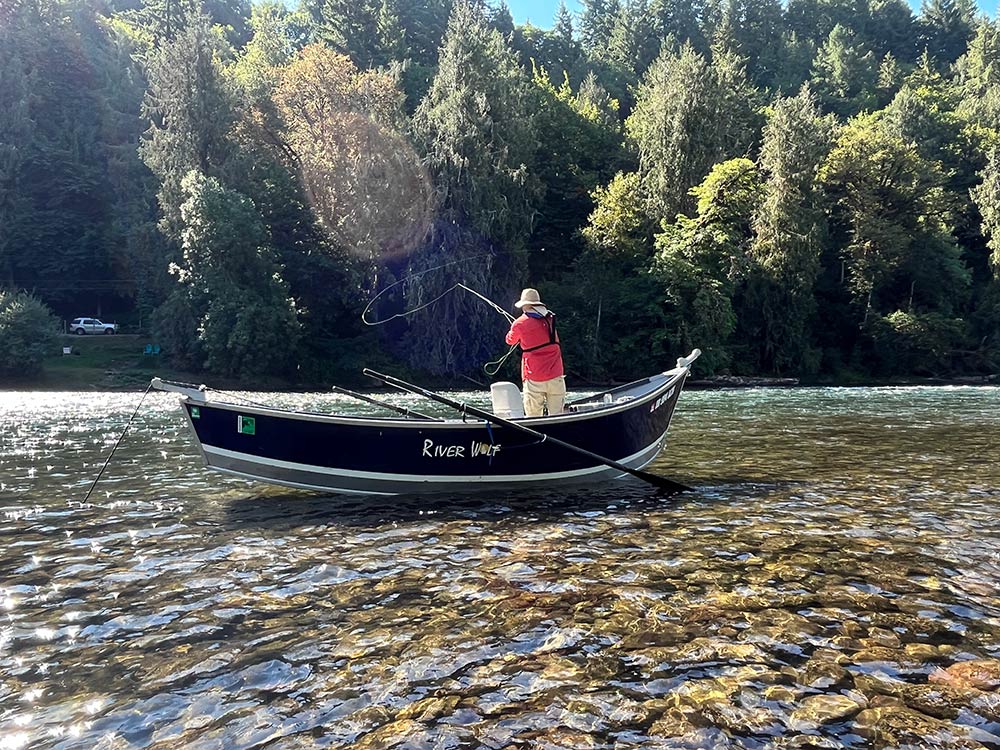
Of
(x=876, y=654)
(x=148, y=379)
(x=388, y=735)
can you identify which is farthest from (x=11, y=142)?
(x=876, y=654)

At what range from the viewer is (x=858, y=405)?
26500mm

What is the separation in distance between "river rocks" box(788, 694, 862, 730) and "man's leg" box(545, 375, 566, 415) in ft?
25.3

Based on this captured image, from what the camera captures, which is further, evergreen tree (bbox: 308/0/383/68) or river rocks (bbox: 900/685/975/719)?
evergreen tree (bbox: 308/0/383/68)

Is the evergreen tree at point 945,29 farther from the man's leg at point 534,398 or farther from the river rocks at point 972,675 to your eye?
the river rocks at point 972,675

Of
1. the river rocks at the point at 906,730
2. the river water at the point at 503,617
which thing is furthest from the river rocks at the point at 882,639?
the river rocks at the point at 906,730

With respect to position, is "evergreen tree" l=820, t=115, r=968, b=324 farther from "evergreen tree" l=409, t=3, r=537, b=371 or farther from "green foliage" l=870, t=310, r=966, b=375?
"evergreen tree" l=409, t=3, r=537, b=371

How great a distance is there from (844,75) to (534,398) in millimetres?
98331

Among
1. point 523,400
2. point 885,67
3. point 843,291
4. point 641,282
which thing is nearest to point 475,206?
point 641,282

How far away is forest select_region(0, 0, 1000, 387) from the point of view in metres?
41.8

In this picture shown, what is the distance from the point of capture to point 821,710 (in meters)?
4.36

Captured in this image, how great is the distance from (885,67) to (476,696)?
103 m

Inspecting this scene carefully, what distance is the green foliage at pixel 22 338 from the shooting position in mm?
37406

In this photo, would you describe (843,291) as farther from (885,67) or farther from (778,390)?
(885,67)

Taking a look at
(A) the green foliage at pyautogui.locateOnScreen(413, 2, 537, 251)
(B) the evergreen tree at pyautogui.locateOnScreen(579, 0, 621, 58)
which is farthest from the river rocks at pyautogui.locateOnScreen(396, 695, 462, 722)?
(B) the evergreen tree at pyautogui.locateOnScreen(579, 0, 621, 58)
